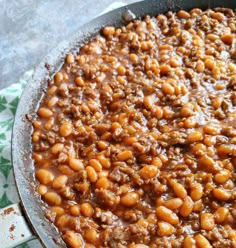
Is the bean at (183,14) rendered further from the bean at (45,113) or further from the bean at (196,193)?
the bean at (196,193)

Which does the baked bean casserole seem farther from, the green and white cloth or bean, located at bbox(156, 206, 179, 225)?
the green and white cloth

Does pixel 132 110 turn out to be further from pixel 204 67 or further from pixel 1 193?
pixel 1 193

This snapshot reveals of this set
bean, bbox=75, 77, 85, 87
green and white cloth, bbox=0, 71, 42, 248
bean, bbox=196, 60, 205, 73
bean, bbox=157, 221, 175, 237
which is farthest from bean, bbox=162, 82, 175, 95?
green and white cloth, bbox=0, 71, 42, 248

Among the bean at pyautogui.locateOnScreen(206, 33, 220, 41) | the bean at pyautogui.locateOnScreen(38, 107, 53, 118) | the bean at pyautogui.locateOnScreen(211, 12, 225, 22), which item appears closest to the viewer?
the bean at pyautogui.locateOnScreen(38, 107, 53, 118)

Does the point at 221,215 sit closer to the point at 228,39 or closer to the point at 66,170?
the point at 66,170

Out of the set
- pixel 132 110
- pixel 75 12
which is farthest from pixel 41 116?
pixel 75 12

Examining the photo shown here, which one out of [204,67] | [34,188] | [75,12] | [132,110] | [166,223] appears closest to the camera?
[166,223]

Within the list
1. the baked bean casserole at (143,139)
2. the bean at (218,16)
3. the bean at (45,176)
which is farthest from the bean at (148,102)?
the bean at (218,16)
